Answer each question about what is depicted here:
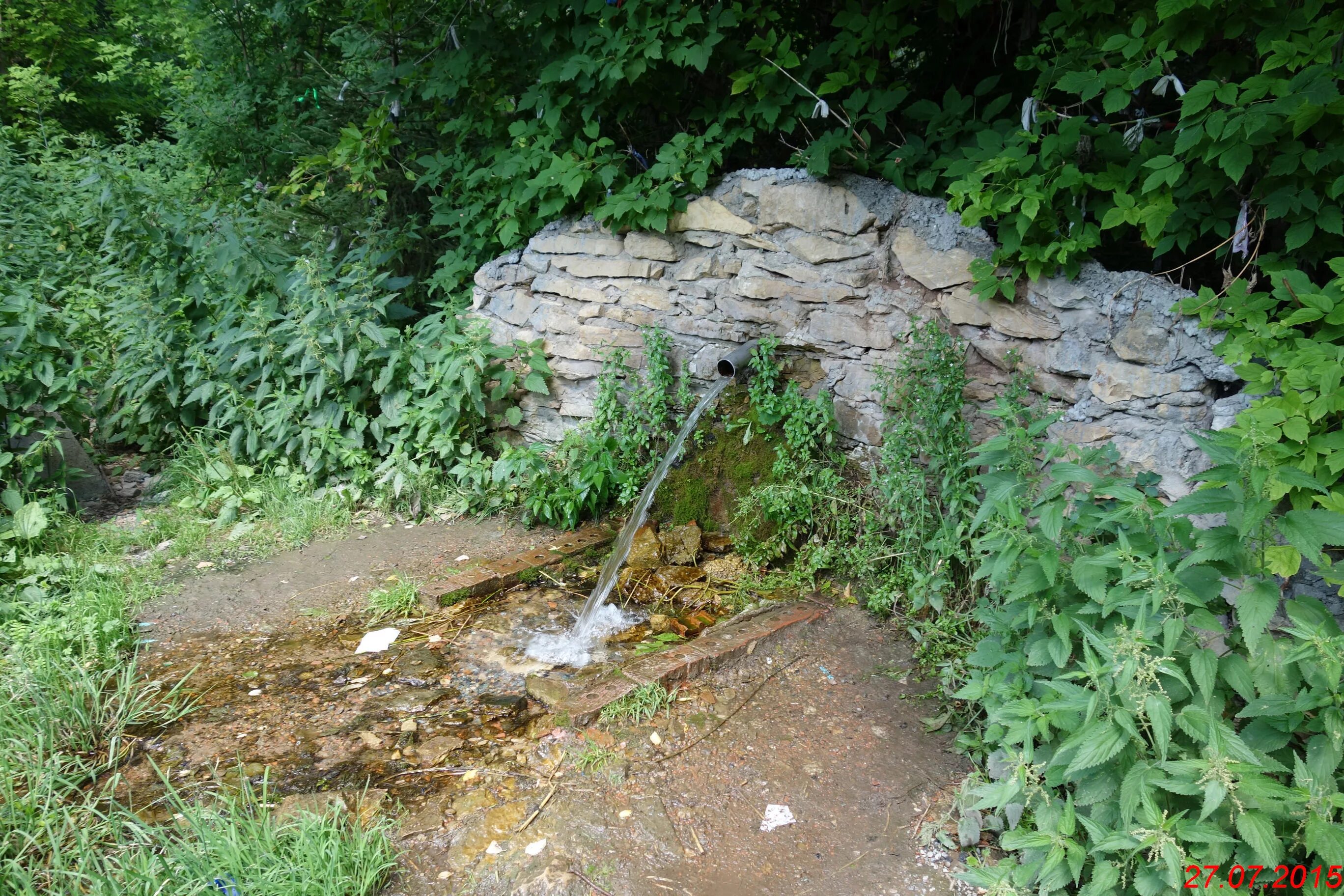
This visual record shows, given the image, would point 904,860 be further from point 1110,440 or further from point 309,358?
point 309,358

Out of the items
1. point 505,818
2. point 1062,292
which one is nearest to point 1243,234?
point 1062,292

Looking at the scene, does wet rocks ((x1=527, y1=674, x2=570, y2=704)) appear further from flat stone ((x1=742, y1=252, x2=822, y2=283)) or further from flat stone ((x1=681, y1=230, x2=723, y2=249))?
flat stone ((x1=681, y1=230, x2=723, y2=249))

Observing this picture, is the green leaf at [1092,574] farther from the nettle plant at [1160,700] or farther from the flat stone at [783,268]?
the flat stone at [783,268]

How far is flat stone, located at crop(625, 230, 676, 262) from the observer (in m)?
4.16

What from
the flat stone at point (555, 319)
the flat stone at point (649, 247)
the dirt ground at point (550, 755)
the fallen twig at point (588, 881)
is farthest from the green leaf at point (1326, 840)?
the flat stone at point (555, 319)

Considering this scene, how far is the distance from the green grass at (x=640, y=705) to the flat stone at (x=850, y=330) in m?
1.82

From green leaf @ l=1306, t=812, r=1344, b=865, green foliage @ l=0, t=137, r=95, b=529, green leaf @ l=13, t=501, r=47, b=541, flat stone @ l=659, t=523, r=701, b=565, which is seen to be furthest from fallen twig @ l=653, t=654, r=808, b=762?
green foliage @ l=0, t=137, r=95, b=529

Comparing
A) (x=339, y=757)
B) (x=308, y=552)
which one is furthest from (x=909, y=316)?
(x=308, y=552)

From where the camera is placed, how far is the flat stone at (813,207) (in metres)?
3.56

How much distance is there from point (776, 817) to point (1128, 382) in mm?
1962

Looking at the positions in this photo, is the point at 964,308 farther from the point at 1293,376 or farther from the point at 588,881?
the point at 588,881

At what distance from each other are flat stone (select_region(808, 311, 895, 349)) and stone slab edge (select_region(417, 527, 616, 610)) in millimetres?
1467

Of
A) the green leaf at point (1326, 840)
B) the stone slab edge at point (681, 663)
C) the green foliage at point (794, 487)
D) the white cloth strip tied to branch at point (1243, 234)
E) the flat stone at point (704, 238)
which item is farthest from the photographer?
the flat stone at point (704, 238)

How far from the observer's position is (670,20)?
12.3 ft
